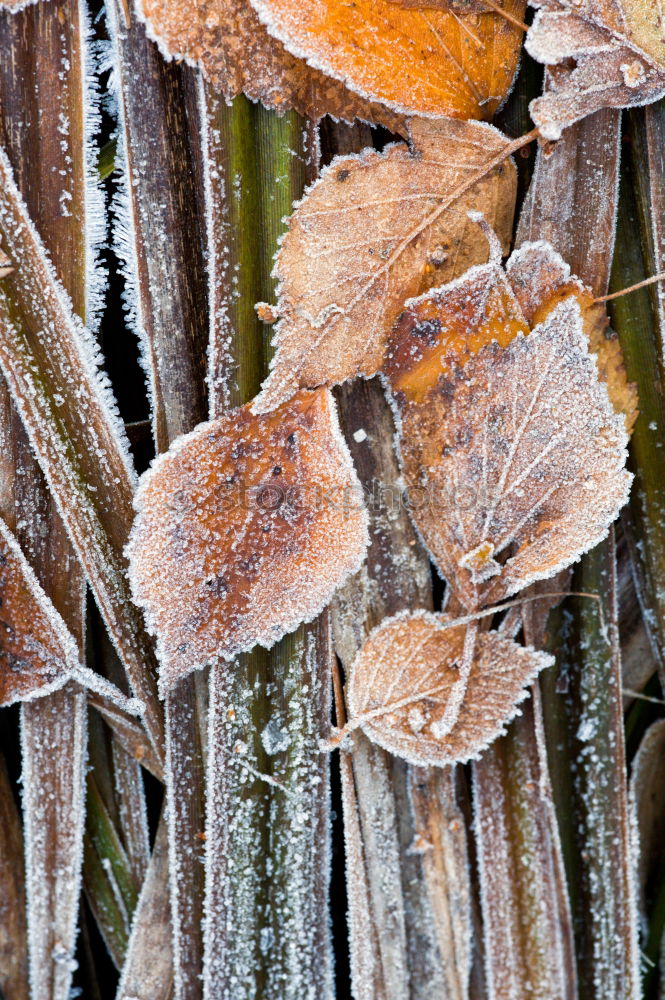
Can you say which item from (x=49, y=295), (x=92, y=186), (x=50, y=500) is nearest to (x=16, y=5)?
(x=92, y=186)

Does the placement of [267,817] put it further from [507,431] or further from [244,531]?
[507,431]

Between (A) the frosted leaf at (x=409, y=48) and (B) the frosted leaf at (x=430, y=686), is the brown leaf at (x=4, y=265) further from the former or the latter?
(B) the frosted leaf at (x=430, y=686)

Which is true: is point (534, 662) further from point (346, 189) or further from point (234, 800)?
point (346, 189)

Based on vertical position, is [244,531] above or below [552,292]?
below

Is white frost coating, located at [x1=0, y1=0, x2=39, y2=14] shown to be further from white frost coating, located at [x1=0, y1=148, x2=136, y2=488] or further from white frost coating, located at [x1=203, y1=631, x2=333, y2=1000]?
white frost coating, located at [x1=203, y1=631, x2=333, y2=1000]

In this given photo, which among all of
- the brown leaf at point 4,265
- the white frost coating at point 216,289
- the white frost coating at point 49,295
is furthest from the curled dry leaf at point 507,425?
the brown leaf at point 4,265

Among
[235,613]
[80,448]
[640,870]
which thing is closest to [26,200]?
[80,448]
